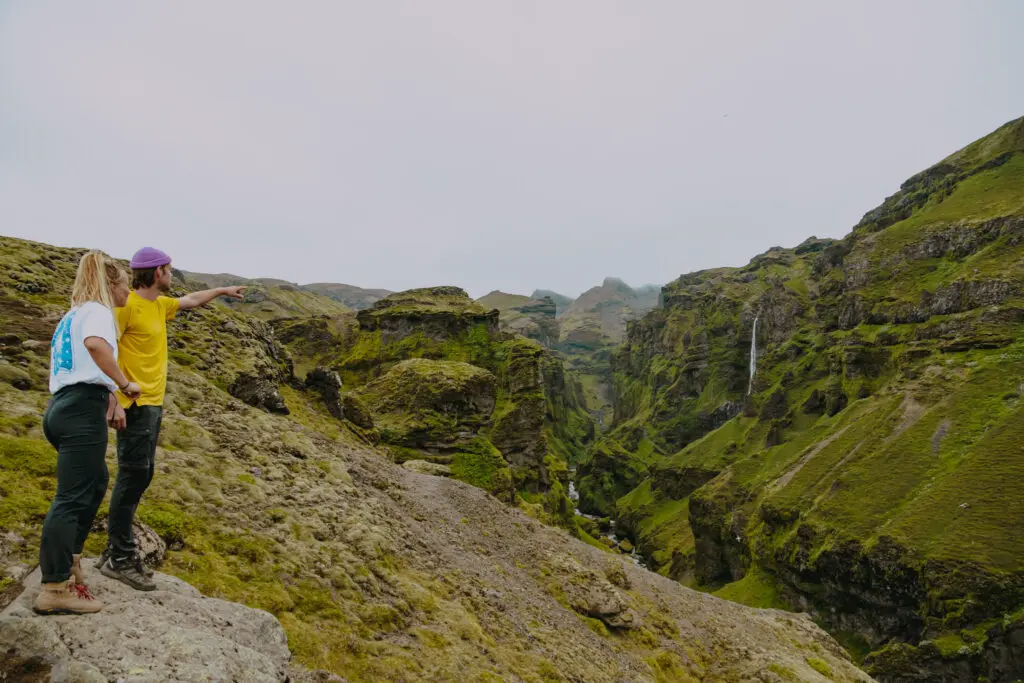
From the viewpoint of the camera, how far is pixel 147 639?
8.23 metres

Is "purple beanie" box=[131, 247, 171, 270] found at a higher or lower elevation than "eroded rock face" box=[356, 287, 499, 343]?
lower

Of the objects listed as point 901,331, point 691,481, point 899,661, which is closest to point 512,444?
point 899,661

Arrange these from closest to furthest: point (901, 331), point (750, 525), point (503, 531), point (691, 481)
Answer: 1. point (503, 531)
2. point (750, 525)
3. point (901, 331)
4. point (691, 481)

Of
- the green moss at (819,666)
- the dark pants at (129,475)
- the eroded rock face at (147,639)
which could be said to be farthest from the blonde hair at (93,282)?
the green moss at (819,666)

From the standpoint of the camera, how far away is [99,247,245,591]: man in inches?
359

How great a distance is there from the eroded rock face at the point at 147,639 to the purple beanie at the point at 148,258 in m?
5.21

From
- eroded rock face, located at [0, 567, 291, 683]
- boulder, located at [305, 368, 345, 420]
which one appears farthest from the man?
boulder, located at [305, 368, 345, 420]

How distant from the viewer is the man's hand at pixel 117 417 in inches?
328

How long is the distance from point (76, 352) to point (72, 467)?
168 centimetres

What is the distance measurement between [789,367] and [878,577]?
10540 centimetres

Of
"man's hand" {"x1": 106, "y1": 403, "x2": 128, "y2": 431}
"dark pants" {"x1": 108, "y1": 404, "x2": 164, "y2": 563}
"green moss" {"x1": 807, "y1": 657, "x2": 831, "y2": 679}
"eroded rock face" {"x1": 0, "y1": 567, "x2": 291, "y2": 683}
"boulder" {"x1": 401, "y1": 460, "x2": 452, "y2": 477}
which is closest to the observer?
"eroded rock face" {"x1": 0, "y1": 567, "x2": 291, "y2": 683}

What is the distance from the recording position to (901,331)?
13688 centimetres

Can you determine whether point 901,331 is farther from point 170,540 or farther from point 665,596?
point 170,540

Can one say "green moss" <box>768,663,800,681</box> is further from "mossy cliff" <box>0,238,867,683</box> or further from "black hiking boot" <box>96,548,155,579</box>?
"black hiking boot" <box>96,548,155,579</box>
